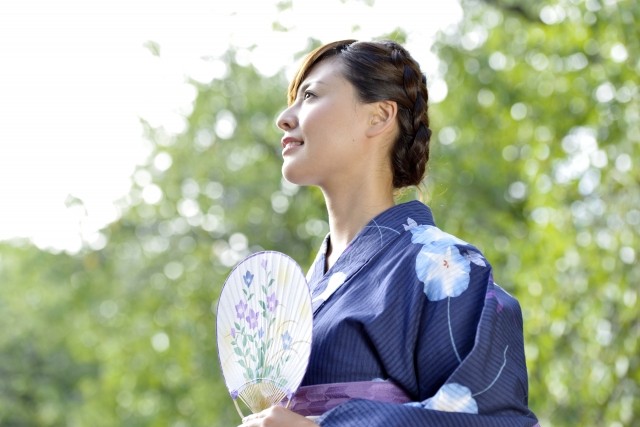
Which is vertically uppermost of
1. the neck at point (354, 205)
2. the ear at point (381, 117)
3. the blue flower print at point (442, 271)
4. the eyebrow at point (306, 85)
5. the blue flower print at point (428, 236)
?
the eyebrow at point (306, 85)

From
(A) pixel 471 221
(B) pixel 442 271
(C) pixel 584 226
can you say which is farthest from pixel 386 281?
(A) pixel 471 221

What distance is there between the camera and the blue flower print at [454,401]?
1060 mm

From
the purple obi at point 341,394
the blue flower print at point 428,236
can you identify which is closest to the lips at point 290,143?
the blue flower print at point 428,236

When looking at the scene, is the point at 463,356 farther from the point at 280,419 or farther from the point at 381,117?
the point at 381,117

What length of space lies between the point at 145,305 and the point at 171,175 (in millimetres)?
1037

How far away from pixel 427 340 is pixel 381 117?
0.45 meters

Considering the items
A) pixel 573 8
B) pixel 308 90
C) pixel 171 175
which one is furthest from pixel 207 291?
pixel 308 90

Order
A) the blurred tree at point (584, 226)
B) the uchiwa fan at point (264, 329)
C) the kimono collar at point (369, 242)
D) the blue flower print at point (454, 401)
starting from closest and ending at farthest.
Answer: the blue flower print at point (454, 401), the uchiwa fan at point (264, 329), the kimono collar at point (369, 242), the blurred tree at point (584, 226)

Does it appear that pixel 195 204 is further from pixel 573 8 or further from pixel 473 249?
pixel 473 249

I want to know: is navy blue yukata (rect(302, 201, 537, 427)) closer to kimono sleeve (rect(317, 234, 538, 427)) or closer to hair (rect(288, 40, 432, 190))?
kimono sleeve (rect(317, 234, 538, 427))

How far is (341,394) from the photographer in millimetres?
1155

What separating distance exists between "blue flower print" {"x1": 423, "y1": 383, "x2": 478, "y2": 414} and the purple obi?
0.27 ft

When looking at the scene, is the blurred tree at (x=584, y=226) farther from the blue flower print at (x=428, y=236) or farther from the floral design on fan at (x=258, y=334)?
the floral design on fan at (x=258, y=334)

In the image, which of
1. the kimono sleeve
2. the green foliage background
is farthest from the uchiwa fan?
the green foliage background
